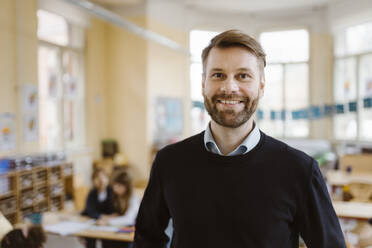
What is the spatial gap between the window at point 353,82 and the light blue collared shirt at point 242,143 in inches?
333

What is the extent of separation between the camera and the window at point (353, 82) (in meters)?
8.57

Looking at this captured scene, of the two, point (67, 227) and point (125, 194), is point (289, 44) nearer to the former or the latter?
point (125, 194)

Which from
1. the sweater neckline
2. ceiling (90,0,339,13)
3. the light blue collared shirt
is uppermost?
ceiling (90,0,339,13)

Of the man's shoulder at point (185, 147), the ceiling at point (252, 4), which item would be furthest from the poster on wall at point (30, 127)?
the man's shoulder at point (185, 147)

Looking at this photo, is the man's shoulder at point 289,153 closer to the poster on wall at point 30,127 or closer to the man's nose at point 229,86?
the man's nose at point 229,86

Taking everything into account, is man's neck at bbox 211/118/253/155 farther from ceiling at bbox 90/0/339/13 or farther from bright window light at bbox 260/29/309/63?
bright window light at bbox 260/29/309/63

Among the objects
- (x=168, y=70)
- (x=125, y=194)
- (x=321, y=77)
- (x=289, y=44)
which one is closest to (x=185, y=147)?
(x=125, y=194)

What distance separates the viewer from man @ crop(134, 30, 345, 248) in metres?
1.09

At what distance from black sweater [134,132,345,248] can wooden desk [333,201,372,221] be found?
8.21ft

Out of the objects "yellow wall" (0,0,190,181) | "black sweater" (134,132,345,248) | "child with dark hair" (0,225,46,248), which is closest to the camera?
"black sweater" (134,132,345,248)

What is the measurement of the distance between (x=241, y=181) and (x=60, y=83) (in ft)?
22.3

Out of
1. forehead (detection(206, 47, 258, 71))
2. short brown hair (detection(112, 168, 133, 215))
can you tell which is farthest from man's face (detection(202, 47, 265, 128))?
short brown hair (detection(112, 168, 133, 215))

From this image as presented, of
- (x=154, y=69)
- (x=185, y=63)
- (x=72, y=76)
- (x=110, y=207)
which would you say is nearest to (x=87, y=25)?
(x=72, y=76)

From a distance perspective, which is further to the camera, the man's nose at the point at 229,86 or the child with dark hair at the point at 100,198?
the child with dark hair at the point at 100,198
